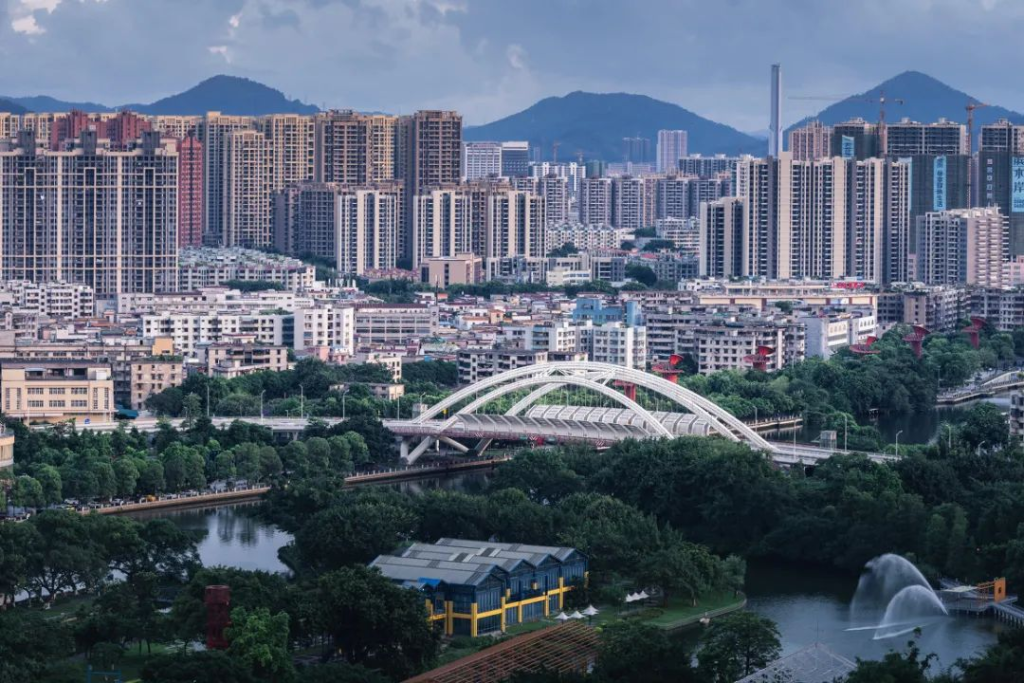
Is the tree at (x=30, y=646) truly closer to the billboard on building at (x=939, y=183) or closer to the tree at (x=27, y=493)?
the tree at (x=27, y=493)

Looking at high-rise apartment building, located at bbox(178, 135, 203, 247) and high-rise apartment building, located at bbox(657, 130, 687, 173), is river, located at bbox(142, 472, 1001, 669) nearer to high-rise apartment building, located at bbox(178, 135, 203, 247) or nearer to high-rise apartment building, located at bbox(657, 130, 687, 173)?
high-rise apartment building, located at bbox(178, 135, 203, 247)

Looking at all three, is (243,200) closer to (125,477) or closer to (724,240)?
(724,240)

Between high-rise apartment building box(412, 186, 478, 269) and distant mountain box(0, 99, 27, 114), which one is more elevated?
distant mountain box(0, 99, 27, 114)

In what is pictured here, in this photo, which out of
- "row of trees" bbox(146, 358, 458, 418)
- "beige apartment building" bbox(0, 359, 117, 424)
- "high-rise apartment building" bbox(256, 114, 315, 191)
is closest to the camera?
"beige apartment building" bbox(0, 359, 117, 424)

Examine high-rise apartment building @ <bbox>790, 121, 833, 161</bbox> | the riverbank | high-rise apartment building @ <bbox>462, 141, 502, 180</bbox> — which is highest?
high-rise apartment building @ <bbox>462, 141, 502, 180</bbox>

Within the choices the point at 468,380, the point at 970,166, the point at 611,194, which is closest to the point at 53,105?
the point at 611,194

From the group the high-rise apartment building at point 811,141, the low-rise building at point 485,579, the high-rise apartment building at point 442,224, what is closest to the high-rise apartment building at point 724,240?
the high-rise apartment building at point 442,224

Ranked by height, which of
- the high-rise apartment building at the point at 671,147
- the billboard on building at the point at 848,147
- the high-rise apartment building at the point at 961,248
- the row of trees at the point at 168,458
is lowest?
the row of trees at the point at 168,458

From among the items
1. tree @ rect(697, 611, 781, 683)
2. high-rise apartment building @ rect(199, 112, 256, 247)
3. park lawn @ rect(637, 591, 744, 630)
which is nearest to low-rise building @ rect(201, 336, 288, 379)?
park lawn @ rect(637, 591, 744, 630)
